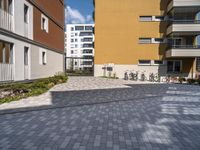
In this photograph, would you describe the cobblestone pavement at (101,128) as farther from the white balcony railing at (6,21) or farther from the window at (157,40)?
the window at (157,40)

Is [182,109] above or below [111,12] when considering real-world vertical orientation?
below

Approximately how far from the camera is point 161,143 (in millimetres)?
3953

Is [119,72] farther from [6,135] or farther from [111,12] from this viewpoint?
[6,135]

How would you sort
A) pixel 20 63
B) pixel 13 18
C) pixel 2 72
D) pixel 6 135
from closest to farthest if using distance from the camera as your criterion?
1. pixel 6 135
2. pixel 2 72
3. pixel 13 18
4. pixel 20 63

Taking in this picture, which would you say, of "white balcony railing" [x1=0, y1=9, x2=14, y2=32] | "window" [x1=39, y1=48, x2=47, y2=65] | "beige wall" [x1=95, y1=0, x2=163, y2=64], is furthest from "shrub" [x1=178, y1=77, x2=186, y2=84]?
"white balcony railing" [x1=0, y1=9, x2=14, y2=32]

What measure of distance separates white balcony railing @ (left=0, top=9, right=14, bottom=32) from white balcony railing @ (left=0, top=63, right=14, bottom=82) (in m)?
2.04

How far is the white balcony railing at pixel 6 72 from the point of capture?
8.98 m

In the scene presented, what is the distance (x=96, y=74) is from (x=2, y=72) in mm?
15314

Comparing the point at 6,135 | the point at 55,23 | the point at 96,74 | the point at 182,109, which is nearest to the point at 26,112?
the point at 6,135

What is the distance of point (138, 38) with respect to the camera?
2309 centimetres

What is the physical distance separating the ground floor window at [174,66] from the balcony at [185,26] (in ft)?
13.1

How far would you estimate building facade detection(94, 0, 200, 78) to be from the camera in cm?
2284

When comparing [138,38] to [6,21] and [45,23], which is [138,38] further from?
[6,21]

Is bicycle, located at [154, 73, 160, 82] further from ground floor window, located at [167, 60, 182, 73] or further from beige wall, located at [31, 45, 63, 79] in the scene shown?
beige wall, located at [31, 45, 63, 79]
